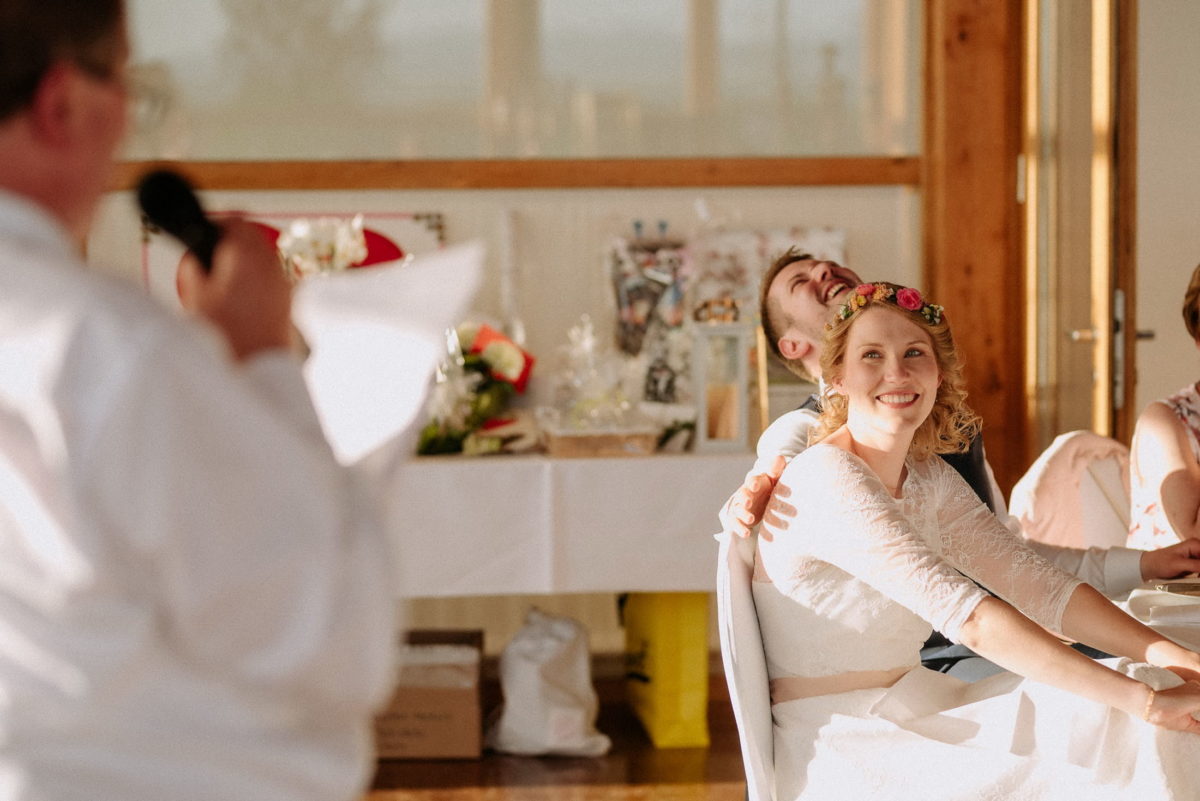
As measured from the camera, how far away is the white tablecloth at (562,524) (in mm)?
3496

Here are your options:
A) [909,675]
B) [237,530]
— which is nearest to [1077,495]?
[909,675]

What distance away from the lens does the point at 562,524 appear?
351 centimetres

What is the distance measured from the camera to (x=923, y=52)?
13.6ft

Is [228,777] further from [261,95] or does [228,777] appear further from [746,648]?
[261,95]

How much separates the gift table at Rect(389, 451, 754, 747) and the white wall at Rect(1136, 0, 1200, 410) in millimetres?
1037

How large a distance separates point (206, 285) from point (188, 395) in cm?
18

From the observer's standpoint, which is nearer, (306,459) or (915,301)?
(306,459)

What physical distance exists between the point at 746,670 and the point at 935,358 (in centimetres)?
51

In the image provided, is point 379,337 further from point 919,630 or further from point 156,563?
point 919,630

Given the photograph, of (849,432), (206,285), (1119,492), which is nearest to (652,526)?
(1119,492)

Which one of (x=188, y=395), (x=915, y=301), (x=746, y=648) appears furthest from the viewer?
(x=915, y=301)

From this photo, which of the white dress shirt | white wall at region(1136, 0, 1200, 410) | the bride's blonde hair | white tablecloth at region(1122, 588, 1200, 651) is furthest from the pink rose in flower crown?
white wall at region(1136, 0, 1200, 410)

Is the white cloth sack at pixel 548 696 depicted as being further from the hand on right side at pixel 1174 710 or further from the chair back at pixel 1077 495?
the hand on right side at pixel 1174 710

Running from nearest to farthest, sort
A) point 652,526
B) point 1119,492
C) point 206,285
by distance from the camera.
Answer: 1. point 206,285
2. point 1119,492
3. point 652,526
